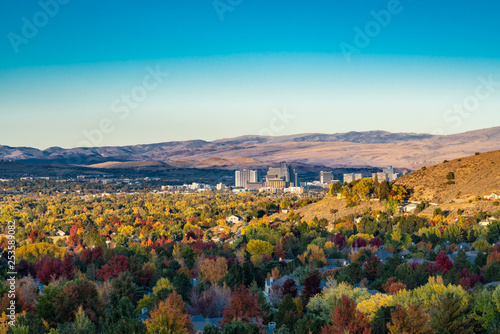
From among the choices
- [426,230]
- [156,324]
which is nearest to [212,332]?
[156,324]

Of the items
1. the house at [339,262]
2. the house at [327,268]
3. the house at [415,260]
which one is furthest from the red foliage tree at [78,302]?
the house at [415,260]

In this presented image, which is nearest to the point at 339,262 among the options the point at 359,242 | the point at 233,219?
the point at 359,242

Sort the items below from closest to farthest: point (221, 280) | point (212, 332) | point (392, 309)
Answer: point (212, 332), point (392, 309), point (221, 280)

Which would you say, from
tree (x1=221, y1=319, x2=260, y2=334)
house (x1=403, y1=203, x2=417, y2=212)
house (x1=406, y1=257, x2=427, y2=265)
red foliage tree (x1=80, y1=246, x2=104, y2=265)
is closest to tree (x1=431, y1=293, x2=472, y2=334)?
tree (x1=221, y1=319, x2=260, y2=334)

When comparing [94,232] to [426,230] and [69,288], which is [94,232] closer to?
[426,230]

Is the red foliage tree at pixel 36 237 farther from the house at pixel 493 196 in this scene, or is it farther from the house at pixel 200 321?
the house at pixel 493 196

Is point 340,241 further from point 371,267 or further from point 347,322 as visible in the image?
point 347,322
